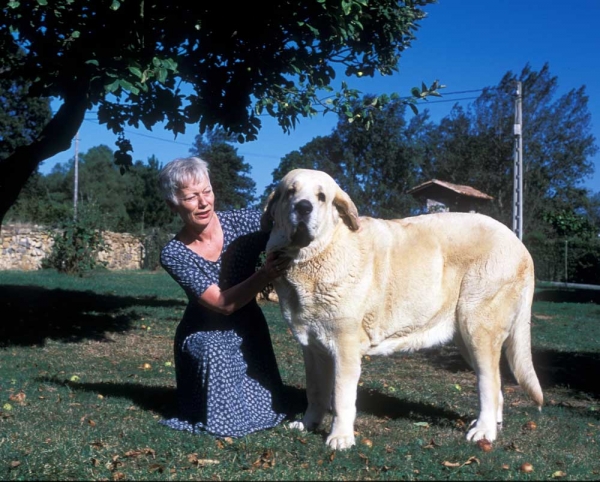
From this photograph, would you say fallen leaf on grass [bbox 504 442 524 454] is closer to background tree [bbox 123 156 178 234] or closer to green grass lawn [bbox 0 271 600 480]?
green grass lawn [bbox 0 271 600 480]

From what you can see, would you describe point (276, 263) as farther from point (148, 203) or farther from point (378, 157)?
point (148, 203)

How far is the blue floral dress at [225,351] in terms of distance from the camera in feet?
13.7

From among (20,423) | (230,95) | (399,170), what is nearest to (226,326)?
(20,423)

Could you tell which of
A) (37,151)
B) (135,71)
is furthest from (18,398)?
(37,151)

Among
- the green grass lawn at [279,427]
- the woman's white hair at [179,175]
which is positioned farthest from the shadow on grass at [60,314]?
the woman's white hair at [179,175]

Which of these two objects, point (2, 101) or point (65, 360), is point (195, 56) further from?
point (2, 101)

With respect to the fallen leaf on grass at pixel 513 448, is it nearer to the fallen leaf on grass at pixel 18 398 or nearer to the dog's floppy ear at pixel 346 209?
the dog's floppy ear at pixel 346 209

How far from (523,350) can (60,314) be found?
339 inches

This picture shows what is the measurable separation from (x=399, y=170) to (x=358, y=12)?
32728 millimetres

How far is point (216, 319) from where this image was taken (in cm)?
437

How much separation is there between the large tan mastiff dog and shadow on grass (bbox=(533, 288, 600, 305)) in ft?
47.0

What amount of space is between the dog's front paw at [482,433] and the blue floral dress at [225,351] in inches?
50.3

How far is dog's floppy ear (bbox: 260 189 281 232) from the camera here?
375 centimetres

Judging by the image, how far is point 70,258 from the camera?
2072 centimetres
